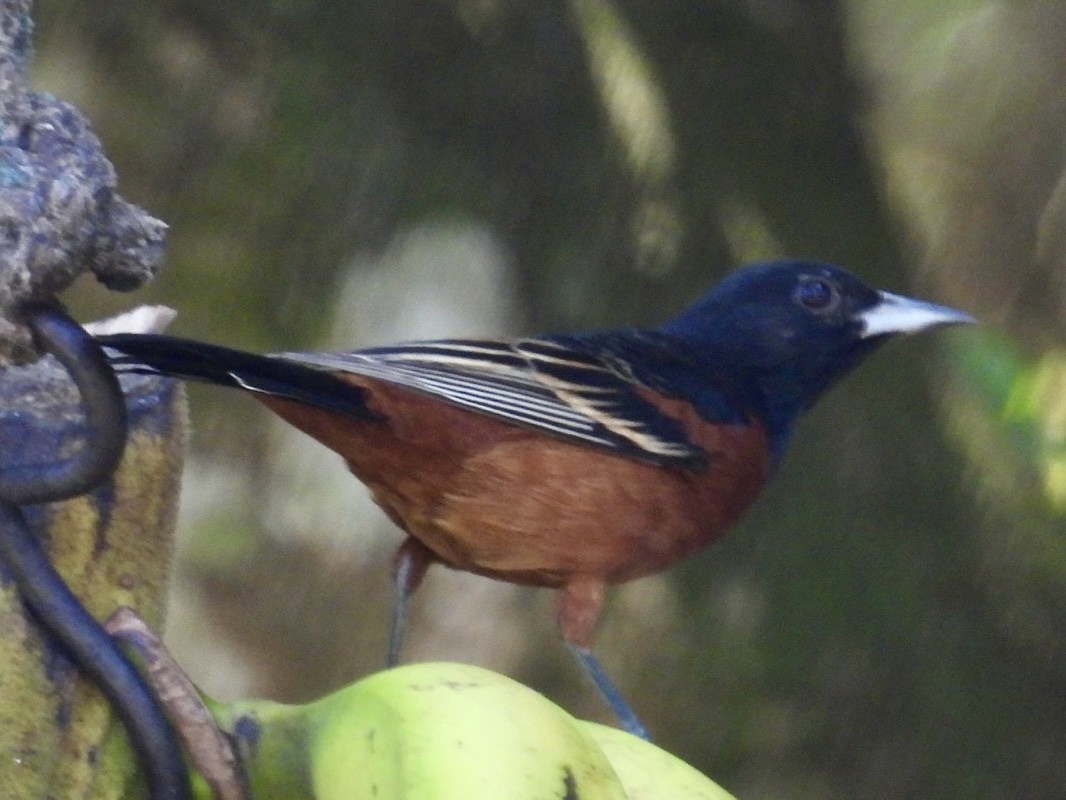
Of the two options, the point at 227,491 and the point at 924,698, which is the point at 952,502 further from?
the point at 227,491

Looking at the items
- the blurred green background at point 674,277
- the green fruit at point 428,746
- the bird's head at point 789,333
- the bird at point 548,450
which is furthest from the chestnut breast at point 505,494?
the green fruit at point 428,746

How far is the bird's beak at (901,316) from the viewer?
1.83 m

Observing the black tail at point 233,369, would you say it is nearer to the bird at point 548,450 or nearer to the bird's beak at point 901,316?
the bird at point 548,450

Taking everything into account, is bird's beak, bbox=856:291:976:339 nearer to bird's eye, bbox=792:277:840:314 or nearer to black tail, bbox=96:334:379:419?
bird's eye, bbox=792:277:840:314

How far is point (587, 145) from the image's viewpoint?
228cm

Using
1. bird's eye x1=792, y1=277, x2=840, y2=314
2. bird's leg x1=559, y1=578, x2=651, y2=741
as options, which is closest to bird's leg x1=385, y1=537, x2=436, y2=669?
bird's leg x1=559, y1=578, x2=651, y2=741

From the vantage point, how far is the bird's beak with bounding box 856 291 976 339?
1830mm

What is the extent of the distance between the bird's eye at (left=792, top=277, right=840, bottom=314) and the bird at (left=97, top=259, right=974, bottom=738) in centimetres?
11

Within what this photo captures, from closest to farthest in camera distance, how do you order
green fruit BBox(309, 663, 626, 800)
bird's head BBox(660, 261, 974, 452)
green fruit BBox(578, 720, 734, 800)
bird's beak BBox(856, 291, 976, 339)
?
green fruit BBox(309, 663, 626, 800)
green fruit BBox(578, 720, 734, 800)
bird's beak BBox(856, 291, 976, 339)
bird's head BBox(660, 261, 974, 452)

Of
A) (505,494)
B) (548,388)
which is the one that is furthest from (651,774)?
(548,388)

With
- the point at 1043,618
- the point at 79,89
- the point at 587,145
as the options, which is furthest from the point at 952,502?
the point at 79,89

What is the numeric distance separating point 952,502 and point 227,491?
1219 millimetres

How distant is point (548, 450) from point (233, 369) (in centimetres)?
60

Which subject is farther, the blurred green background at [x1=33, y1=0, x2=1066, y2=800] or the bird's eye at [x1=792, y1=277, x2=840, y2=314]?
the blurred green background at [x1=33, y1=0, x2=1066, y2=800]
